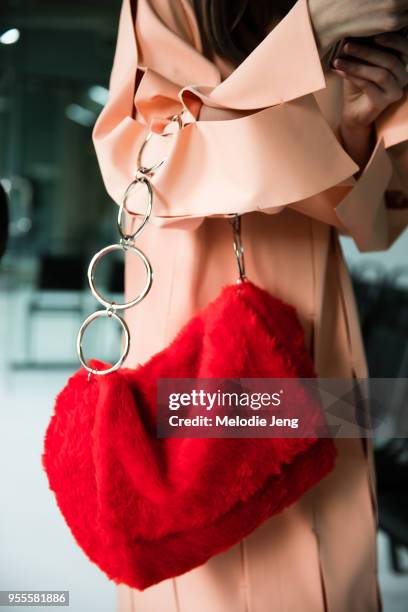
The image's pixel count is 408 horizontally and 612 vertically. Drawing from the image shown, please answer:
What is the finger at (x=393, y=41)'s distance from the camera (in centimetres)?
35

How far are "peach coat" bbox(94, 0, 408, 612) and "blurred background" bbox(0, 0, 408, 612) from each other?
98 mm

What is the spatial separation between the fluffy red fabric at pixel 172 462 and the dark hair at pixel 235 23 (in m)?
0.14

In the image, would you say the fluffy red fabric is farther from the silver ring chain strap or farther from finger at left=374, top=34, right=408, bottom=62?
finger at left=374, top=34, right=408, bottom=62

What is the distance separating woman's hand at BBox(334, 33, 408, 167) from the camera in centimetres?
35

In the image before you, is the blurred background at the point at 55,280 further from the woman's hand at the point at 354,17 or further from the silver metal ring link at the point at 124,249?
the woman's hand at the point at 354,17

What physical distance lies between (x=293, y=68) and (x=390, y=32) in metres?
0.05

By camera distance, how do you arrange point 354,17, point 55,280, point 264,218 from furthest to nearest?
point 55,280
point 264,218
point 354,17

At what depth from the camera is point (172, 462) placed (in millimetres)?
369

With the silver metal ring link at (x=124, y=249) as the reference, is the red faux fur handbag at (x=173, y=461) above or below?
below

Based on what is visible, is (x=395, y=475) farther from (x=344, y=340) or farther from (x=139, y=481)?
(x=139, y=481)

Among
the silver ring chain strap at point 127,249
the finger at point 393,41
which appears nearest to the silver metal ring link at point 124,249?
the silver ring chain strap at point 127,249

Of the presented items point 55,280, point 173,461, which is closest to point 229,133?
point 173,461

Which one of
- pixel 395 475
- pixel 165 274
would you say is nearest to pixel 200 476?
pixel 165 274

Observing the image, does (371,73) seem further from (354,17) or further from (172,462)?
(172,462)
